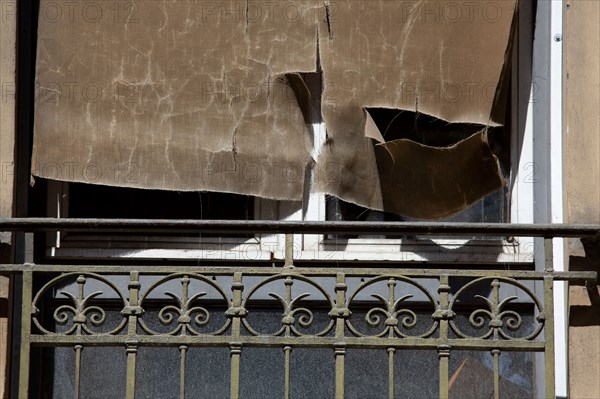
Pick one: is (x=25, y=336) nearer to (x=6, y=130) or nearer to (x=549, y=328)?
(x=6, y=130)

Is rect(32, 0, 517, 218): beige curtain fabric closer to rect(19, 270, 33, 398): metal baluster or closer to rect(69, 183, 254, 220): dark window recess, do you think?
rect(69, 183, 254, 220): dark window recess

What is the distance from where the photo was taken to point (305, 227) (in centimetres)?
502

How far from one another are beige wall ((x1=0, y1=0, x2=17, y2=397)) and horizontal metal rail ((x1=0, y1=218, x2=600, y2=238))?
12.3 inches

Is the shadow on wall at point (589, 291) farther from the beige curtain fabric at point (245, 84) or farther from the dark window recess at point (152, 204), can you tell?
the dark window recess at point (152, 204)

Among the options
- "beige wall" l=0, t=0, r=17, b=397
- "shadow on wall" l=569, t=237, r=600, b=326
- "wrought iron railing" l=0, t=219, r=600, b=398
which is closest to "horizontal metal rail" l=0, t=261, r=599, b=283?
"wrought iron railing" l=0, t=219, r=600, b=398

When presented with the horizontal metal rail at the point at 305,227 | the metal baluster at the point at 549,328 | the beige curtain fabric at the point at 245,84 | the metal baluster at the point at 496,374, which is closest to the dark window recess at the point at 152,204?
the beige curtain fabric at the point at 245,84

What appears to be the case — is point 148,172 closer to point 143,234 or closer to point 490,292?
point 143,234

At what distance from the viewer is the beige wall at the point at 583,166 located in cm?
516

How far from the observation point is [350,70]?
223 inches

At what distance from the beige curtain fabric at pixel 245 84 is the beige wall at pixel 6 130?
0.72ft

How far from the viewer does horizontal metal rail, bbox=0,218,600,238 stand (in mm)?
4977

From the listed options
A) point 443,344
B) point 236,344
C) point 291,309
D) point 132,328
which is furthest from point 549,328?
point 132,328

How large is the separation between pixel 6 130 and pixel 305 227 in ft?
5.83

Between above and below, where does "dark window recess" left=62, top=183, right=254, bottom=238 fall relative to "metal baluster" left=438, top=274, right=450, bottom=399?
above
